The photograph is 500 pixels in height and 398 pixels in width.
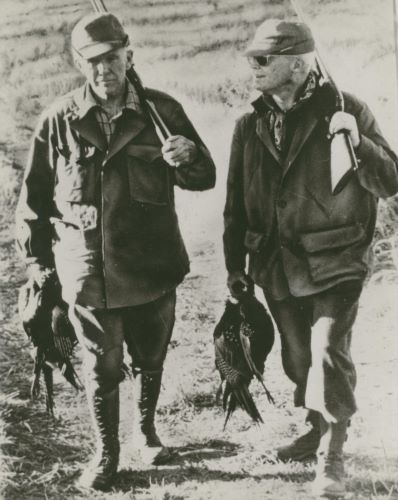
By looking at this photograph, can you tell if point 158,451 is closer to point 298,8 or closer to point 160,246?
point 160,246

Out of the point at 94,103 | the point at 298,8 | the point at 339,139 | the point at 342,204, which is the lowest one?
the point at 342,204

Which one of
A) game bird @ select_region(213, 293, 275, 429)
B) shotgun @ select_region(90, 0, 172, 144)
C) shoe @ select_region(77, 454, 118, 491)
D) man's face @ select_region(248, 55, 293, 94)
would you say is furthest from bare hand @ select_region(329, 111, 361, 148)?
shoe @ select_region(77, 454, 118, 491)

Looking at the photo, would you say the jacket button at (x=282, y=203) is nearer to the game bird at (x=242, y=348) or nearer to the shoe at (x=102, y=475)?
the game bird at (x=242, y=348)

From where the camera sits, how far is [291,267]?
337 cm

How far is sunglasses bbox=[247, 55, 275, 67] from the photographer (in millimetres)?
3324

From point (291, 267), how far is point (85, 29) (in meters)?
1.22

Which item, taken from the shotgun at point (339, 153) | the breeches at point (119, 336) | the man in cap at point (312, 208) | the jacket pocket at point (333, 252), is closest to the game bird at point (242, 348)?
the man in cap at point (312, 208)

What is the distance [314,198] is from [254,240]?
11.4 inches

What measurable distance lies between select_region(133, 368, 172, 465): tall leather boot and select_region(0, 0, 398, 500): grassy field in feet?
0.14

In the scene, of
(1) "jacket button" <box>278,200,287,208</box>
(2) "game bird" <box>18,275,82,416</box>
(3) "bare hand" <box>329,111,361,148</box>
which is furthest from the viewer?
(2) "game bird" <box>18,275,82,416</box>

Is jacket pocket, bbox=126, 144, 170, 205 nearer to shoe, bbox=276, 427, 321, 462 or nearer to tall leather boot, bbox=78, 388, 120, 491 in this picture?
tall leather boot, bbox=78, 388, 120, 491

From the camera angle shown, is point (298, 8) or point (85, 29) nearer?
point (85, 29)

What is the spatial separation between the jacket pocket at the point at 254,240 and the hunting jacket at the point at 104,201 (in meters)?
0.26

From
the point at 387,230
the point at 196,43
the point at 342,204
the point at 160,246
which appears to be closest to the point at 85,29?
the point at 196,43
